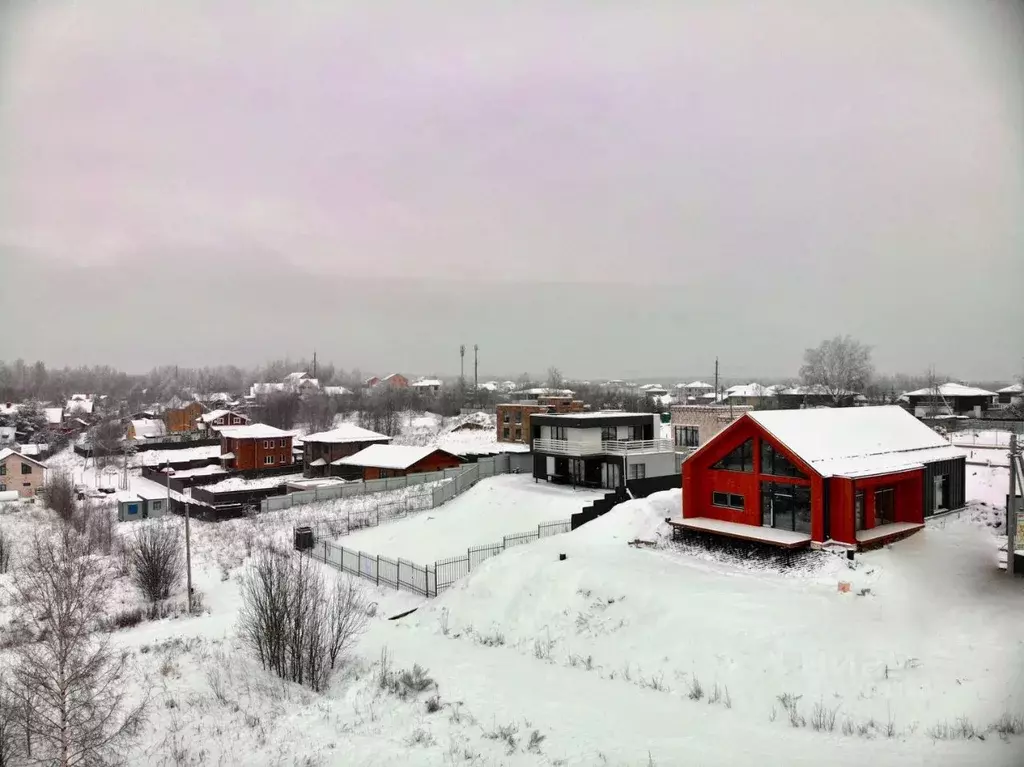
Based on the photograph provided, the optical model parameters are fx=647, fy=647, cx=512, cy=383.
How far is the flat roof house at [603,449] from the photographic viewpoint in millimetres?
36312

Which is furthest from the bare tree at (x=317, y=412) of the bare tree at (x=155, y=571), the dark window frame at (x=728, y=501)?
the dark window frame at (x=728, y=501)

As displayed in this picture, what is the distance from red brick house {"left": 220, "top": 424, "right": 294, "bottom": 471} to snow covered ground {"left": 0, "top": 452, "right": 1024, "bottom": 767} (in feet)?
141

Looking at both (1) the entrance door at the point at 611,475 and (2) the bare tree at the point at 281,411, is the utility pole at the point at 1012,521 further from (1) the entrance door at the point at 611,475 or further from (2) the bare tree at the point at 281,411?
(2) the bare tree at the point at 281,411

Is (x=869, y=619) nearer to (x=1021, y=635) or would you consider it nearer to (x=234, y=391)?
(x=1021, y=635)

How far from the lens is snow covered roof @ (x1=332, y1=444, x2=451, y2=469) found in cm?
4931

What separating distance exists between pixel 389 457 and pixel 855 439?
35.9 metres

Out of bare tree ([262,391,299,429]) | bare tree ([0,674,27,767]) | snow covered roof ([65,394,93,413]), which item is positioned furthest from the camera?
bare tree ([262,391,299,429])

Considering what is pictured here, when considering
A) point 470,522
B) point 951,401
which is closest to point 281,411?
point 470,522

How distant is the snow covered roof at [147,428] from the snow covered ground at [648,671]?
6921cm

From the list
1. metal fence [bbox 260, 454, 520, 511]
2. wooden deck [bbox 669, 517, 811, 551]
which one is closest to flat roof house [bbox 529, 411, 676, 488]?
metal fence [bbox 260, 454, 520, 511]

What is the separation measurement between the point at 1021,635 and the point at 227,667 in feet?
57.0

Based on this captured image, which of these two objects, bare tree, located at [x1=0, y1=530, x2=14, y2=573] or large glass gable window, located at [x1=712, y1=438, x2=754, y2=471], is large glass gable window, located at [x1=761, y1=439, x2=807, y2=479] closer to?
large glass gable window, located at [x1=712, y1=438, x2=754, y2=471]

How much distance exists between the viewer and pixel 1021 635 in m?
12.4

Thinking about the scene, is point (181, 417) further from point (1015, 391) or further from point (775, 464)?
point (1015, 391)
